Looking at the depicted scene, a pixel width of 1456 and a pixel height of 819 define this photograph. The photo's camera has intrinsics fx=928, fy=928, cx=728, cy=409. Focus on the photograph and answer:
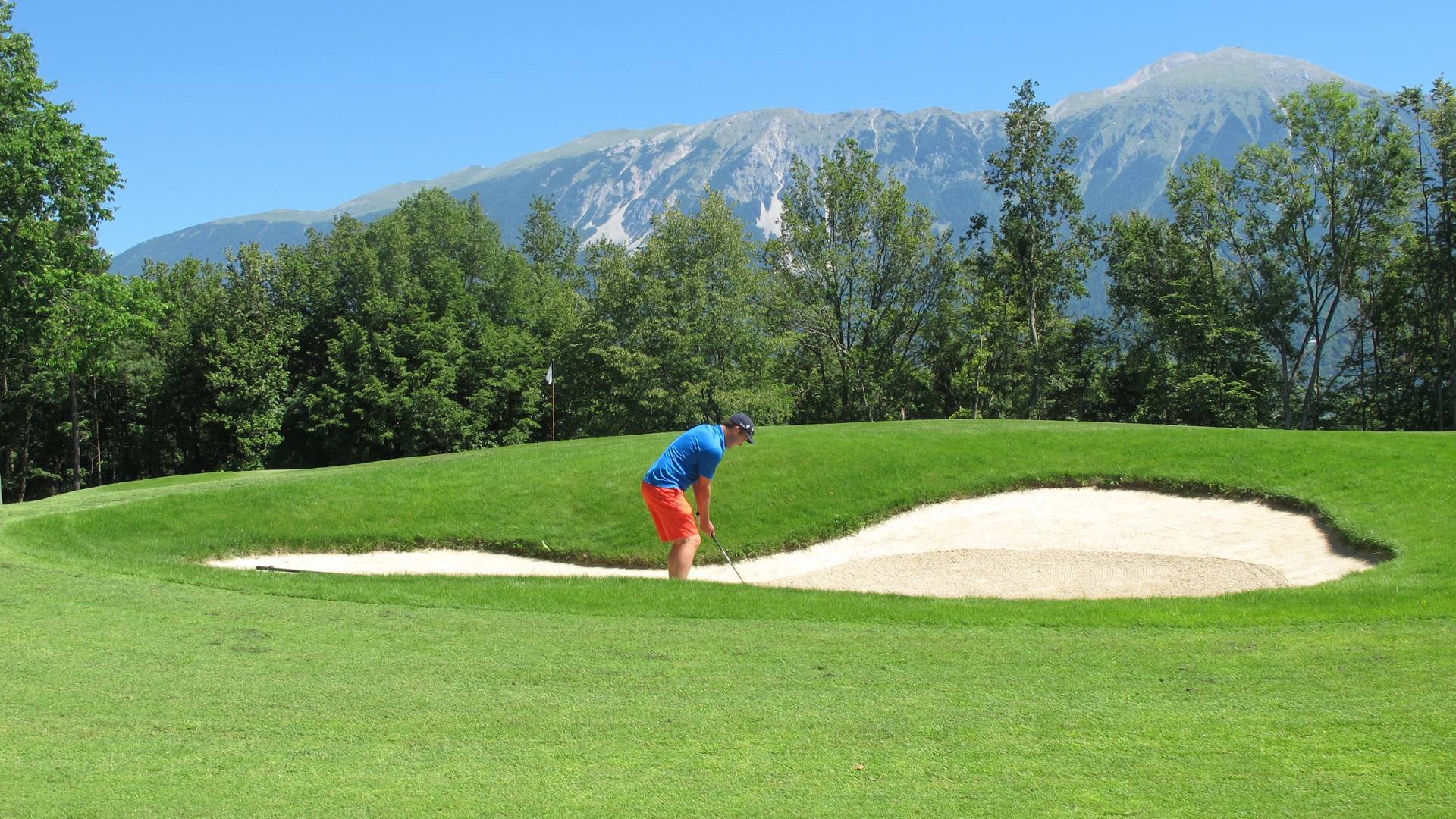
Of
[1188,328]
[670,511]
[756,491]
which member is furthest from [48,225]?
[1188,328]

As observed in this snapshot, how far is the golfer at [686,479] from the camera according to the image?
11.3 meters

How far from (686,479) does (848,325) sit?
4705 centimetres

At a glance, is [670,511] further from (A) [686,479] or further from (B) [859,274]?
(B) [859,274]

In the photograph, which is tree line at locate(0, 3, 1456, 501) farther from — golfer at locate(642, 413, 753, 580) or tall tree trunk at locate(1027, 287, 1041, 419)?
golfer at locate(642, 413, 753, 580)

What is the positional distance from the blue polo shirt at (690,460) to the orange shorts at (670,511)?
0.09 metres

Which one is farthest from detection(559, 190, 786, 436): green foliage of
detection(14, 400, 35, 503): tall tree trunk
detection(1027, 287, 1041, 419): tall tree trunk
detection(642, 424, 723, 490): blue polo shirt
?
detection(642, 424, 723, 490): blue polo shirt

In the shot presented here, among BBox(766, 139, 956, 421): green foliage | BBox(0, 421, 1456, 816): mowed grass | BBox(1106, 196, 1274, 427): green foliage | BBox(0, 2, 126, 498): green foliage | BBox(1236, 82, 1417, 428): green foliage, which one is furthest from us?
BBox(766, 139, 956, 421): green foliage

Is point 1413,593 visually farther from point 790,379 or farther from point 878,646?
point 790,379

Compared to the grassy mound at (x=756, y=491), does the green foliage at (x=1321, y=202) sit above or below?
above

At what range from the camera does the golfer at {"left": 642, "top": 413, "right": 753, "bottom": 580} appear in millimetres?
11344

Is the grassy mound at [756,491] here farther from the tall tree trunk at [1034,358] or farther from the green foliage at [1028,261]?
the green foliage at [1028,261]

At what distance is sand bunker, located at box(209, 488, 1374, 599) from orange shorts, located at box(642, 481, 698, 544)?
10.6 feet

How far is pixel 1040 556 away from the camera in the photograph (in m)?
16.8

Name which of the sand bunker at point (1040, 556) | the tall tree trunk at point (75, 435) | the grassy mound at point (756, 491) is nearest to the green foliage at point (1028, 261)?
the grassy mound at point (756, 491)
